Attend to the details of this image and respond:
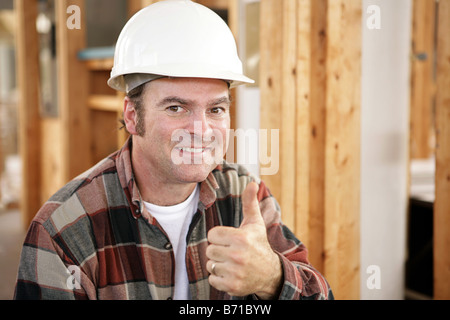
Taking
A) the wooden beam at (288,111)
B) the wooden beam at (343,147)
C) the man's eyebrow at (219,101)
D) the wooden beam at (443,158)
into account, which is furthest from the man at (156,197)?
the wooden beam at (443,158)

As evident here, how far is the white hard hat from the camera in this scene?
49.0 inches

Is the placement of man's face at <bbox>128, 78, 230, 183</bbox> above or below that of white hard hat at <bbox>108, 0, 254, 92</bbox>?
below

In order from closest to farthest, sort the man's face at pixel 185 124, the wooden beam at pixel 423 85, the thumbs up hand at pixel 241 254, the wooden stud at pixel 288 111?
the thumbs up hand at pixel 241 254 < the man's face at pixel 185 124 < the wooden stud at pixel 288 111 < the wooden beam at pixel 423 85

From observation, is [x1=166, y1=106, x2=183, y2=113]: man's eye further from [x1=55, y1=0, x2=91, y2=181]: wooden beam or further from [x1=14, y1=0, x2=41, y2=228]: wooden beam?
[x1=14, y1=0, x2=41, y2=228]: wooden beam

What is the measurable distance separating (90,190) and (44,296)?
29 centimetres

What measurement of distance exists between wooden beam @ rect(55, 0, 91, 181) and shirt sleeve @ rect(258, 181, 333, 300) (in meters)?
2.25

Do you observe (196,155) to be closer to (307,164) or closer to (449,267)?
(307,164)

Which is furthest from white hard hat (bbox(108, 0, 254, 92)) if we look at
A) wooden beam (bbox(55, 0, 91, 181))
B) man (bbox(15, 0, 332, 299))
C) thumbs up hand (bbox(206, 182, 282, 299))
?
wooden beam (bbox(55, 0, 91, 181))

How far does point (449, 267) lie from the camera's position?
1.95 metres

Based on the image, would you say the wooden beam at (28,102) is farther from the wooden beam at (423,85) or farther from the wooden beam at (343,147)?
the wooden beam at (423,85)

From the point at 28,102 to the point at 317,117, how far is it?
9.77 feet

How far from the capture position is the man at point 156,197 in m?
1.19

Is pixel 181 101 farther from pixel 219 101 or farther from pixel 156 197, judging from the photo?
pixel 156 197

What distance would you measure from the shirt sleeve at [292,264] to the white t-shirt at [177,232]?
26 cm
